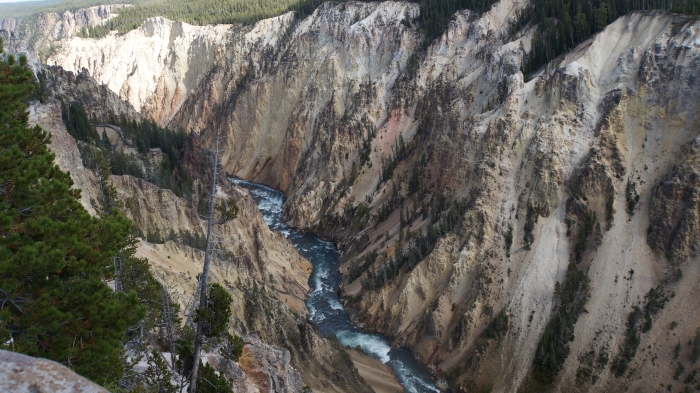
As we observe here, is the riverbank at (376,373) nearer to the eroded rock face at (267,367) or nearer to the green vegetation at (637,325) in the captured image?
the eroded rock face at (267,367)

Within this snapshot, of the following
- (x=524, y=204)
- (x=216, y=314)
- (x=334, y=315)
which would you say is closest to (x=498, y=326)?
(x=524, y=204)

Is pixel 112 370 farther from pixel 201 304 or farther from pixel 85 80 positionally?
pixel 85 80

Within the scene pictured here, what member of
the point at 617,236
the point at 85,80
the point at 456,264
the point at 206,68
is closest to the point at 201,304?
Result: the point at 456,264

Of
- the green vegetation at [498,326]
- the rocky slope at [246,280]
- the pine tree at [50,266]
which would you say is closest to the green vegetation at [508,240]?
the green vegetation at [498,326]

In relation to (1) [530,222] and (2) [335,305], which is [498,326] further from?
(2) [335,305]

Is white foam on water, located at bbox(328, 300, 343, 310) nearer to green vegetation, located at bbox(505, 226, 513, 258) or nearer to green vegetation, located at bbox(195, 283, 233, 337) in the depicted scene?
green vegetation, located at bbox(505, 226, 513, 258)

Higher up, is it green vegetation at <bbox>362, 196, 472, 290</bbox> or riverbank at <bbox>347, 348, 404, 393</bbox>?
green vegetation at <bbox>362, 196, 472, 290</bbox>

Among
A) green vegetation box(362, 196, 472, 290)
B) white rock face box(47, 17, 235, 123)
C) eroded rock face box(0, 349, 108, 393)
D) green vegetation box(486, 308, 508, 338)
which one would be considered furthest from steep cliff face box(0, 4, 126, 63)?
eroded rock face box(0, 349, 108, 393)
